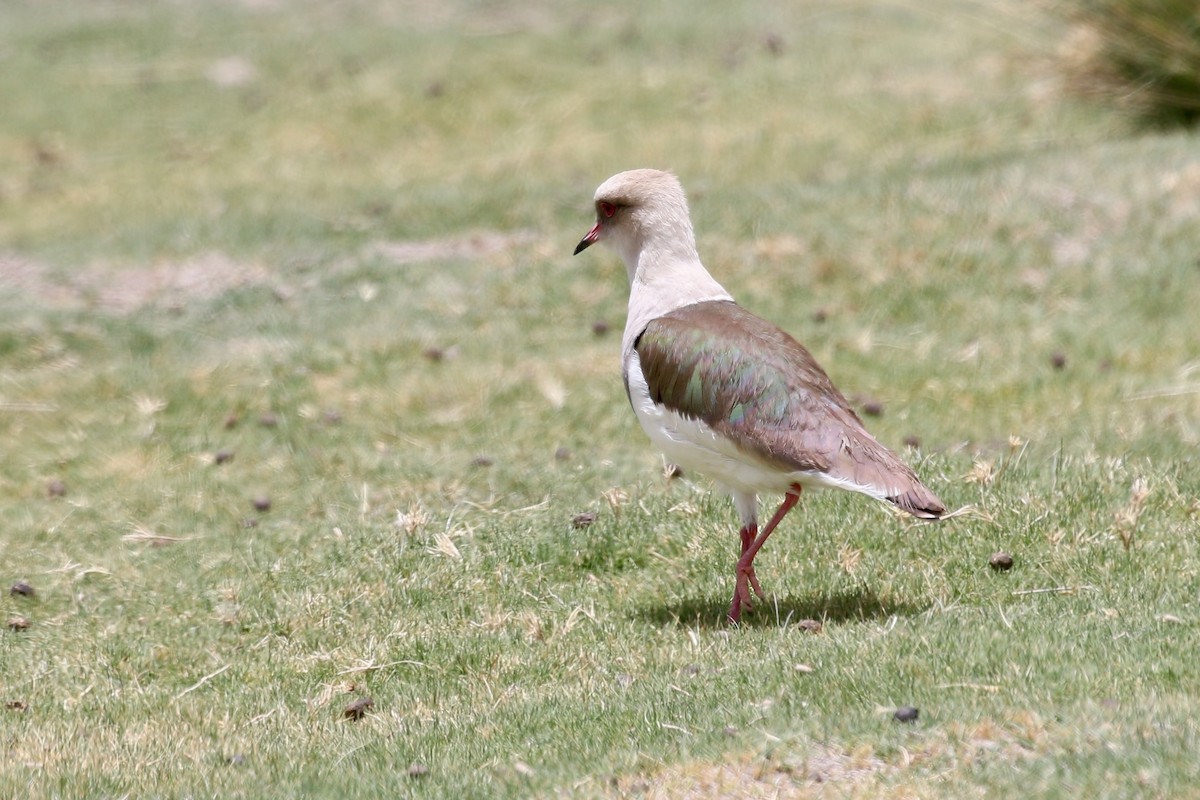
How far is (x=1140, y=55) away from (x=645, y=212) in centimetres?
910

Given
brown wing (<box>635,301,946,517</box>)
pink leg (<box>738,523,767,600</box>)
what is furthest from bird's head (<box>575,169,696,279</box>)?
pink leg (<box>738,523,767,600</box>)

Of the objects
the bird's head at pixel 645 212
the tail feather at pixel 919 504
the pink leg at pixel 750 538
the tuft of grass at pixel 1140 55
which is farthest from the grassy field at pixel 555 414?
the bird's head at pixel 645 212

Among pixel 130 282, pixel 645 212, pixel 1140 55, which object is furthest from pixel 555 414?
pixel 1140 55

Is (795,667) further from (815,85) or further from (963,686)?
(815,85)

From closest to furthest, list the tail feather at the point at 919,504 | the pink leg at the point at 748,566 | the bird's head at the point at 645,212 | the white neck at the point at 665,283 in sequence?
the tail feather at the point at 919,504
the pink leg at the point at 748,566
the white neck at the point at 665,283
the bird's head at the point at 645,212

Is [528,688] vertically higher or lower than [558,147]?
higher

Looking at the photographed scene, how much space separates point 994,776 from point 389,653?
10.2 ft

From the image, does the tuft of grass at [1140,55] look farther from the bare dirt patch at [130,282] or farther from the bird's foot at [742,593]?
the bird's foot at [742,593]

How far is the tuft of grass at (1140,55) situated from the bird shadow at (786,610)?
31.3ft

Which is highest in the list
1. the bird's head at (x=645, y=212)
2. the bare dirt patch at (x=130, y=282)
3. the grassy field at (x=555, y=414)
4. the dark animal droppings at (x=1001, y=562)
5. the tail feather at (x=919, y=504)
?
the bird's head at (x=645, y=212)

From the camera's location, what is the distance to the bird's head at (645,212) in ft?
26.5

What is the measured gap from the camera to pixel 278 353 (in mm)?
12797

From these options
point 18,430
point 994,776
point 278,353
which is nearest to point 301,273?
point 278,353

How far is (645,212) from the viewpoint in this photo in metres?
8.12
